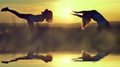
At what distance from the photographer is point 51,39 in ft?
19.7

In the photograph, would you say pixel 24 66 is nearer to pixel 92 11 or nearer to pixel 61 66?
pixel 61 66

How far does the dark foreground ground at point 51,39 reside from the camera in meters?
5.99

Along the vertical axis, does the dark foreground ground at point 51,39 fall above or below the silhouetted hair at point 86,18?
Result: below

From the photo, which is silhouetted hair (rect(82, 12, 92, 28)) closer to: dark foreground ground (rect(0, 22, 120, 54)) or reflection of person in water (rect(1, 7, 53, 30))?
dark foreground ground (rect(0, 22, 120, 54))

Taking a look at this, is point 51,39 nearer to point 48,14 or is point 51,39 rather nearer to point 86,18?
point 48,14

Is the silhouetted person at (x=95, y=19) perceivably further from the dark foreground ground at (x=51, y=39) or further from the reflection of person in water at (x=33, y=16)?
the reflection of person in water at (x=33, y=16)

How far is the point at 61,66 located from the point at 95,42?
0.32m

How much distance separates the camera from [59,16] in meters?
5.96

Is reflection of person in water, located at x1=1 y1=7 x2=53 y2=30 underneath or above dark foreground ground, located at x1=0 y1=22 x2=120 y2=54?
above

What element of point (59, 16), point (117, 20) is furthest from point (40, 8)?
point (117, 20)

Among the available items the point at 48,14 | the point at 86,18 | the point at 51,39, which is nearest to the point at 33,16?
the point at 48,14

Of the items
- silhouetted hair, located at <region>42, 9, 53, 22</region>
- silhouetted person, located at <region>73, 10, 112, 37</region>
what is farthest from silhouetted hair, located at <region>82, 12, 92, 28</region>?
silhouetted hair, located at <region>42, 9, 53, 22</region>

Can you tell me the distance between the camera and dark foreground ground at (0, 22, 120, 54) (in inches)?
236

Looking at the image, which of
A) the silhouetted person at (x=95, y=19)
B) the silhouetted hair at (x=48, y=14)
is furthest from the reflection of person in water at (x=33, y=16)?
the silhouetted person at (x=95, y=19)
